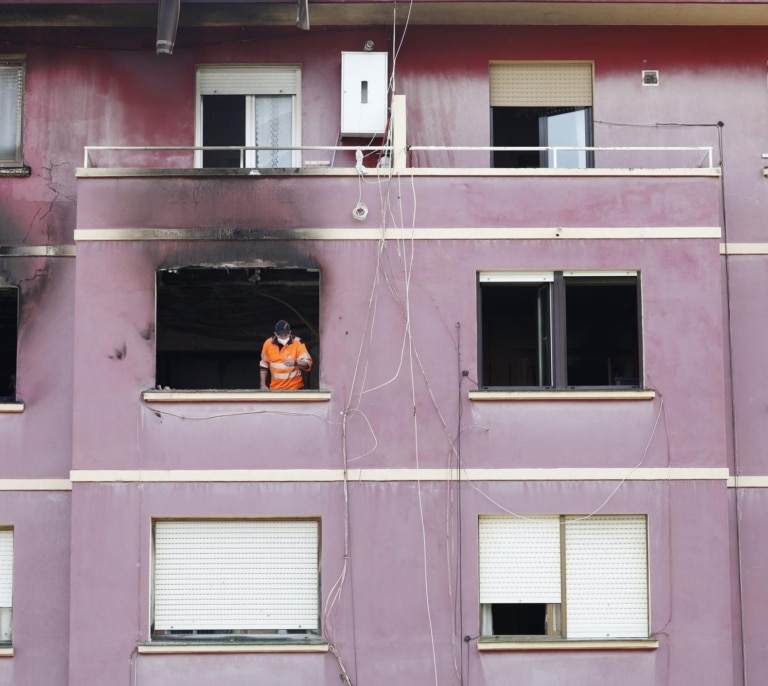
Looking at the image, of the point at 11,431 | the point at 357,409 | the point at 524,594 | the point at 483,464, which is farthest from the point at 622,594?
the point at 11,431

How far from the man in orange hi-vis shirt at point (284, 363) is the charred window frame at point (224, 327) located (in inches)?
90.7

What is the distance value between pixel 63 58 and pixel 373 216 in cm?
501

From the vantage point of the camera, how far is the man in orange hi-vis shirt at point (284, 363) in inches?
601

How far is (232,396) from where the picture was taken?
14.8 m

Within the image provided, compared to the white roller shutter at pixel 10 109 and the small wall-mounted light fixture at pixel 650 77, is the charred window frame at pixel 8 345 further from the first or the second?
the small wall-mounted light fixture at pixel 650 77

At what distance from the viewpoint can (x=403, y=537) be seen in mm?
14695

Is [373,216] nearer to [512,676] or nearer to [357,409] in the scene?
[357,409]

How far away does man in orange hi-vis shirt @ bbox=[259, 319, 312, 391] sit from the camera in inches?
601

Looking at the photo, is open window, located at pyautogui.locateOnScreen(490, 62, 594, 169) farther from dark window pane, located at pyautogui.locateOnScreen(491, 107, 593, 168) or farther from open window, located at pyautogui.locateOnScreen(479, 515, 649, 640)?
open window, located at pyautogui.locateOnScreen(479, 515, 649, 640)

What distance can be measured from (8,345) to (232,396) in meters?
4.28

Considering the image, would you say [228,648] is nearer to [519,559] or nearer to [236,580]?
[236,580]

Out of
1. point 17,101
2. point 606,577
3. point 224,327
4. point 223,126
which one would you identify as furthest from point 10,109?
point 606,577

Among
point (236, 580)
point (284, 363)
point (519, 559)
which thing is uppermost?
point (284, 363)

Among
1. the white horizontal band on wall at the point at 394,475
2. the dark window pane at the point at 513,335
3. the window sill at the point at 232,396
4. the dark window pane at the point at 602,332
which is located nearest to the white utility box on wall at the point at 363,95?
the dark window pane at the point at 513,335
